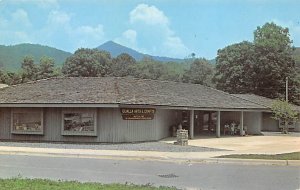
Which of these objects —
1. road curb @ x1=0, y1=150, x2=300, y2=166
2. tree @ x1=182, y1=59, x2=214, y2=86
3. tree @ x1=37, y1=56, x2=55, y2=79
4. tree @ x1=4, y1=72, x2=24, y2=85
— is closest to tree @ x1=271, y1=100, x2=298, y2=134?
road curb @ x1=0, y1=150, x2=300, y2=166

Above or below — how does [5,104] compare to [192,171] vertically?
above

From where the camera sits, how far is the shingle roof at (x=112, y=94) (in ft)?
88.8

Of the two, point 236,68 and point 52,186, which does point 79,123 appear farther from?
point 236,68

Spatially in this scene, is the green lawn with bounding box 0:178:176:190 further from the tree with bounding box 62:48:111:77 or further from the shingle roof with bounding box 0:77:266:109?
the tree with bounding box 62:48:111:77

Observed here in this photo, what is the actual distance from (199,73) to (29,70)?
34.0 metres

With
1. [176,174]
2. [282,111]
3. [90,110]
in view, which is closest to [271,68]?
[282,111]

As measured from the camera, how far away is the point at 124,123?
26781mm

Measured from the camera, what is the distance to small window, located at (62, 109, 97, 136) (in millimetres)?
26859

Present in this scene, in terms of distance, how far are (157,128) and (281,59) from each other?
36.6 m

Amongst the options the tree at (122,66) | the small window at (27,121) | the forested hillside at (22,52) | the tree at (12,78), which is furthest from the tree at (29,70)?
the small window at (27,121)

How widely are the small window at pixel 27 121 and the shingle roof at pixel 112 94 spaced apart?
768 mm

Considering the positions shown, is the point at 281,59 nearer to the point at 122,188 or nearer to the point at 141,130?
the point at 141,130

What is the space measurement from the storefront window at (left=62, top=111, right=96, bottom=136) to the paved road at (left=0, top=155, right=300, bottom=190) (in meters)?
9.69

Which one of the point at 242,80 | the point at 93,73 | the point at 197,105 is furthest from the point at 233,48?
the point at 197,105
